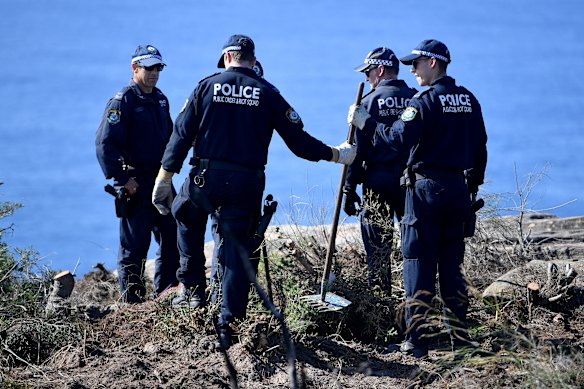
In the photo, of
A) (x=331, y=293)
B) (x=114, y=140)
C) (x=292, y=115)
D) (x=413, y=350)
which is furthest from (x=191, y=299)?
(x=114, y=140)

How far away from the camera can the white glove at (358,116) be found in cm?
771

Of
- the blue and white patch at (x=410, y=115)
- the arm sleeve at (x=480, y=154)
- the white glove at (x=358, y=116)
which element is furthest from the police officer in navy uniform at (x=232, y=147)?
the arm sleeve at (x=480, y=154)

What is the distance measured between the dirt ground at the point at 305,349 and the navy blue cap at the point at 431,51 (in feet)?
5.84

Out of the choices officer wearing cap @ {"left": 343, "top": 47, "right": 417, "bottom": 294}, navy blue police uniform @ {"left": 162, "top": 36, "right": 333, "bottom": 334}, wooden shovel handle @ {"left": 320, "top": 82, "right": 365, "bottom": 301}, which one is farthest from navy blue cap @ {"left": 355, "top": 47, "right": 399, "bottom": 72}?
navy blue police uniform @ {"left": 162, "top": 36, "right": 333, "bottom": 334}

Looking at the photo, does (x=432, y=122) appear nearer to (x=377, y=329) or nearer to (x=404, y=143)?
(x=404, y=143)

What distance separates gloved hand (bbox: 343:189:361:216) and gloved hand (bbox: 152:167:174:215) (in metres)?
1.80

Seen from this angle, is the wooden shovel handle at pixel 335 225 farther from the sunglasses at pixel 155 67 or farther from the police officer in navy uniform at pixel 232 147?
the sunglasses at pixel 155 67

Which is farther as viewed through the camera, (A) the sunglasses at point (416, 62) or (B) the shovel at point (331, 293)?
(B) the shovel at point (331, 293)

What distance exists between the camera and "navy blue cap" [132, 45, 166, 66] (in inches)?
352

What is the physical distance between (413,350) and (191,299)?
65.2 inches

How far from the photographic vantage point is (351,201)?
29.1 feet

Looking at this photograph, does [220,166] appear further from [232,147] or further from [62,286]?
Result: [62,286]

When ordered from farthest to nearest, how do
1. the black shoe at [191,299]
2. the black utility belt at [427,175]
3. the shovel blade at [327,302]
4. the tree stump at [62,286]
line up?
1. the tree stump at [62,286]
2. the shovel blade at [327,302]
3. the black shoe at [191,299]
4. the black utility belt at [427,175]

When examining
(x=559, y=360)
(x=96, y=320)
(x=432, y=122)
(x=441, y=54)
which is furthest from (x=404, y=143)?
(x=96, y=320)
